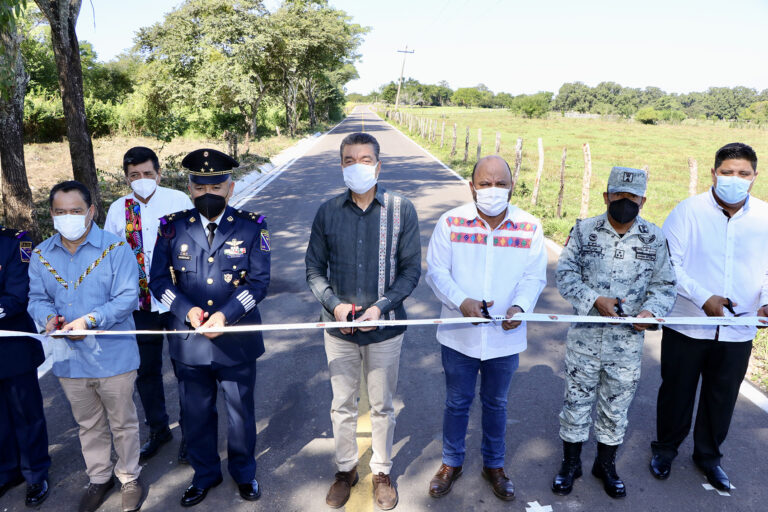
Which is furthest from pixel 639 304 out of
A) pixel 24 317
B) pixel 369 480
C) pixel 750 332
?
pixel 24 317

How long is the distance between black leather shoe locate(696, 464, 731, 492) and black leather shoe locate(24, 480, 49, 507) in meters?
4.12

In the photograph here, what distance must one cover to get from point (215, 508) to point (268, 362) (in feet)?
6.36

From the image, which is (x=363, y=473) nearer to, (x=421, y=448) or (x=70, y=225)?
(x=421, y=448)

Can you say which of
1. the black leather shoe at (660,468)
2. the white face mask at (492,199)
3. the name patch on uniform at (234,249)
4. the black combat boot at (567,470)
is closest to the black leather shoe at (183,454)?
the name patch on uniform at (234,249)

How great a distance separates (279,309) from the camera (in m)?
6.31

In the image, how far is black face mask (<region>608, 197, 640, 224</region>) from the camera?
296 centimetres

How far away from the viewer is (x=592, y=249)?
10.1 ft

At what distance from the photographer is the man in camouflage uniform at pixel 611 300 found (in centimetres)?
301

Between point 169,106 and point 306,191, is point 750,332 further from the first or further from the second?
point 169,106

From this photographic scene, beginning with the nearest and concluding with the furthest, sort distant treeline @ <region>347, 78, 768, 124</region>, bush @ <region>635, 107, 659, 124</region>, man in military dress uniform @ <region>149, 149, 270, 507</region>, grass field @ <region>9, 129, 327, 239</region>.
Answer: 1. man in military dress uniform @ <region>149, 149, 270, 507</region>
2. grass field @ <region>9, 129, 327, 239</region>
3. bush @ <region>635, 107, 659, 124</region>
4. distant treeline @ <region>347, 78, 768, 124</region>

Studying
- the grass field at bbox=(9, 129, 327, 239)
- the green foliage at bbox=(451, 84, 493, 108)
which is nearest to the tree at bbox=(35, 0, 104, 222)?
the grass field at bbox=(9, 129, 327, 239)

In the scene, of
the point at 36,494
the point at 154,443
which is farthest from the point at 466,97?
the point at 36,494

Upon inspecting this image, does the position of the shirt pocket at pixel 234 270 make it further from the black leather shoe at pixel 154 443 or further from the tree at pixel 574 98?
A: the tree at pixel 574 98

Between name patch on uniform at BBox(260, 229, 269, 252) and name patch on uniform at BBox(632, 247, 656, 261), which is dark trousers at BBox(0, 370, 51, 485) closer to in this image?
name patch on uniform at BBox(260, 229, 269, 252)
